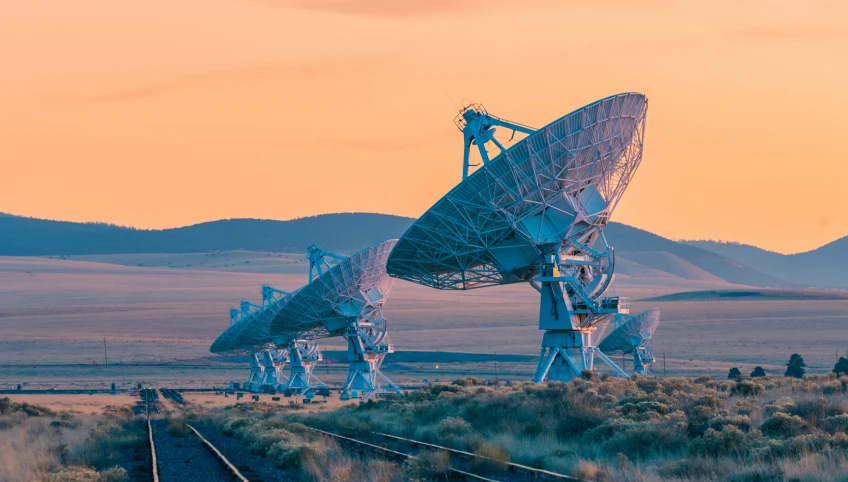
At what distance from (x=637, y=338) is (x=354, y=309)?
19.4m

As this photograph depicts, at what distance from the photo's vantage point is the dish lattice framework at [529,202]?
4119cm

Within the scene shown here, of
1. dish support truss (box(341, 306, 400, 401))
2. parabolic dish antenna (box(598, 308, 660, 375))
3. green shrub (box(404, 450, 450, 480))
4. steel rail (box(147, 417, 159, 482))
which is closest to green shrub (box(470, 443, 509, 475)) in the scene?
green shrub (box(404, 450, 450, 480))

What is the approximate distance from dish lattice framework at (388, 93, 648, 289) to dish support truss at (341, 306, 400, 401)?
66.0 ft

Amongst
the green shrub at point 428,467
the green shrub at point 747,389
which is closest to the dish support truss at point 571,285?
the green shrub at point 747,389

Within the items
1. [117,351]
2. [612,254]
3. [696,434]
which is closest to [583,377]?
[612,254]

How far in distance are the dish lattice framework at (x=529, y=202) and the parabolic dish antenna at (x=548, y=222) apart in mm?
46

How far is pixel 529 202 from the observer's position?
43344 millimetres

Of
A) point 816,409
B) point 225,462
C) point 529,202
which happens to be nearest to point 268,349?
point 529,202

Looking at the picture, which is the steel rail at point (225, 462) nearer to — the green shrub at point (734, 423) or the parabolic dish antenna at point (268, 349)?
the green shrub at point (734, 423)

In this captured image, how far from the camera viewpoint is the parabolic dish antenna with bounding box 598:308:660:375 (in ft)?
243

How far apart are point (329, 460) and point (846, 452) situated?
400 inches

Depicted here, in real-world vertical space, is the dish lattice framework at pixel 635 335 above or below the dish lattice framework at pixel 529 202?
below

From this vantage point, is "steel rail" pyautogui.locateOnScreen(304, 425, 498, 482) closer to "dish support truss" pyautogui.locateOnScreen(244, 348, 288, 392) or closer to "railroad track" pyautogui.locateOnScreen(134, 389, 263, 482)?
"railroad track" pyautogui.locateOnScreen(134, 389, 263, 482)

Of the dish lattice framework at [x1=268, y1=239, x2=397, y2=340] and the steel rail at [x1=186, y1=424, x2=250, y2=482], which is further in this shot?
the dish lattice framework at [x1=268, y1=239, x2=397, y2=340]
